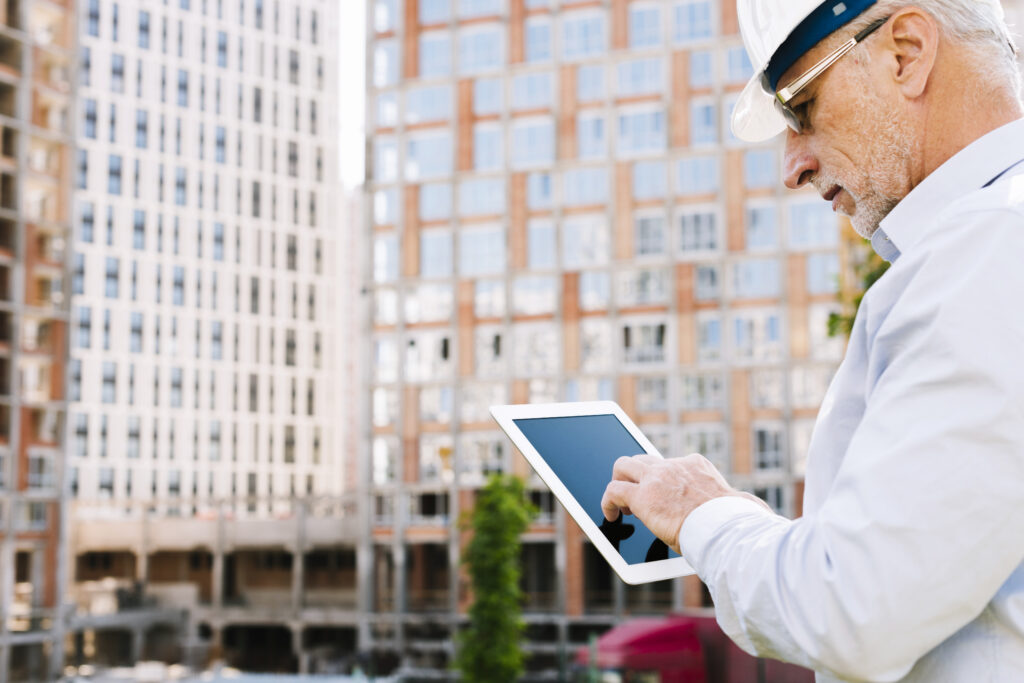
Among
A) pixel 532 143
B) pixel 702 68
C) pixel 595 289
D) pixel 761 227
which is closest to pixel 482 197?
pixel 532 143

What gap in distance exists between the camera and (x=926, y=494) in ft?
3.23

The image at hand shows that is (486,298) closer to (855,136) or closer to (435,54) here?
(435,54)

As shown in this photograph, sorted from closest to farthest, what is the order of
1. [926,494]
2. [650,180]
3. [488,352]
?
[926,494] < [650,180] < [488,352]

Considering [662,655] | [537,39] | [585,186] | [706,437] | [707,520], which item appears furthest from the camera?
[537,39]

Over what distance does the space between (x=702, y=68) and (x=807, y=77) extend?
45.2 m

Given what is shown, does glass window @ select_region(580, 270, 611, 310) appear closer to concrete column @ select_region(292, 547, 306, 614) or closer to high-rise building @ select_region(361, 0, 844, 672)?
high-rise building @ select_region(361, 0, 844, 672)

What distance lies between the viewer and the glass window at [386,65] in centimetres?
4947

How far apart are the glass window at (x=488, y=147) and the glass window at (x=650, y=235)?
6.45 metres

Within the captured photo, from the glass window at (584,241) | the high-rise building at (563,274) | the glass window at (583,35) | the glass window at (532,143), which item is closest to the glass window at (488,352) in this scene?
the high-rise building at (563,274)

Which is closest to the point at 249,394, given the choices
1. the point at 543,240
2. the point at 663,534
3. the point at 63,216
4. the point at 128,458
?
the point at 128,458

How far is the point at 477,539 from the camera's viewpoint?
3494 cm

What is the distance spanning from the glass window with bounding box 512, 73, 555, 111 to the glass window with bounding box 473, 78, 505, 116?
66 centimetres

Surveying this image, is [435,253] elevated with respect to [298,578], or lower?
elevated

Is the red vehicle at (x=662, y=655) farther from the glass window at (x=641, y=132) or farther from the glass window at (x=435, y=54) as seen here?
the glass window at (x=435, y=54)
